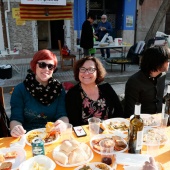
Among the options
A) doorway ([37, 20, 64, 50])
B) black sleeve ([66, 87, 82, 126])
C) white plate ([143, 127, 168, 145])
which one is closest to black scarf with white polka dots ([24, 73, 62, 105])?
black sleeve ([66, 87, 82, 126])

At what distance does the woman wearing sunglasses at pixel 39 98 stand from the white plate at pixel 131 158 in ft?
2.67

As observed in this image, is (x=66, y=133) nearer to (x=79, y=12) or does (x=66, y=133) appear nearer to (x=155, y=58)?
(x=155, y=58)

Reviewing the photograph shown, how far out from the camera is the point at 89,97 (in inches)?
91.3

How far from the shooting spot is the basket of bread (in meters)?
1.39

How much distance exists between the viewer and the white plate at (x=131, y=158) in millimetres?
1379

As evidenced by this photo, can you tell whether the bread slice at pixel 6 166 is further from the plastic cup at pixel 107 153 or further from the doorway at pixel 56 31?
the doorway at pixel 56 31

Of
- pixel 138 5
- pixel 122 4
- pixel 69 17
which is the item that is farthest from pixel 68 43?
pixel 138 5

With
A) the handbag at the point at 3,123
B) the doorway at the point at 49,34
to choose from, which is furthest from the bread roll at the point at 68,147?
the doorway at the point at 49,34

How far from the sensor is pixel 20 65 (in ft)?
25.6

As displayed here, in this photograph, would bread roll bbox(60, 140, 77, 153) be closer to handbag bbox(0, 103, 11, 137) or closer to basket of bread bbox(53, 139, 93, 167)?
basket of bread bbox(53, 139, 93, 167)

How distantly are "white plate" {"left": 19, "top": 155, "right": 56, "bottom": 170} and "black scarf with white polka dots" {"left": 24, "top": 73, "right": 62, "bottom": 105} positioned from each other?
0.83 meters

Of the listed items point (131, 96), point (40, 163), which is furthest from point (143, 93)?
point (40, 163)

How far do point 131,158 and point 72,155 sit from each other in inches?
15.5

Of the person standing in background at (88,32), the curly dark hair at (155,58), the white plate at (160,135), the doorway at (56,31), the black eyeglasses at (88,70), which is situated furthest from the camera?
the doorway at (56,31)
